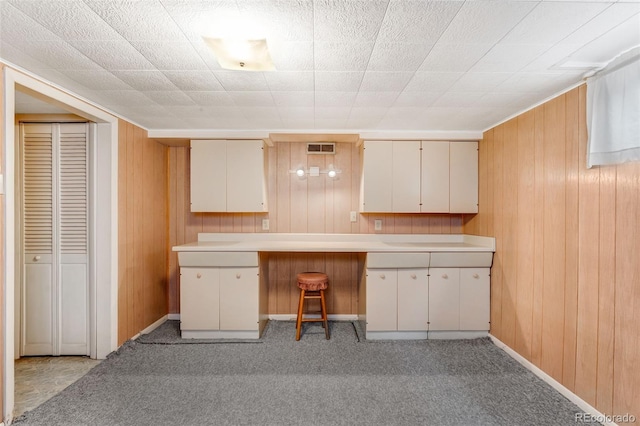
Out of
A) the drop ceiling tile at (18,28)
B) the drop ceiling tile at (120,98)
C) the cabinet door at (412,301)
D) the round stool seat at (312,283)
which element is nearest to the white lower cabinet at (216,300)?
the round stool seat at (312,283)

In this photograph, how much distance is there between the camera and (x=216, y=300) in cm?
292

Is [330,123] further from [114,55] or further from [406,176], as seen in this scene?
[114,55]

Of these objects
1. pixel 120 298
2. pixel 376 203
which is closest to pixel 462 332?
pixel 376 203

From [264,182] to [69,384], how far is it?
2.36m

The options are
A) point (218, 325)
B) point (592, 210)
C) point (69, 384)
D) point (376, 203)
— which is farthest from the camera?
point (376, 203)

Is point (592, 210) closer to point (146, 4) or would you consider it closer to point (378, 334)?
point (378, 334)

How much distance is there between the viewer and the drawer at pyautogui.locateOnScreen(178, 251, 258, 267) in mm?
2895

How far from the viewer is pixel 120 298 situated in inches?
106

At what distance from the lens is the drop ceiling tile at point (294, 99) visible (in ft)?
7.27

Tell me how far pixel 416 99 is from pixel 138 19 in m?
1.89

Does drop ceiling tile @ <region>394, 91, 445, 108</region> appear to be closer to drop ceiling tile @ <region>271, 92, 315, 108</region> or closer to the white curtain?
drop ceiling tile @ <region>271, 92, 315, 108</region>

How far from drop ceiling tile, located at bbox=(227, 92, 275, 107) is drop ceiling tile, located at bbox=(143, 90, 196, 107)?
383 mm

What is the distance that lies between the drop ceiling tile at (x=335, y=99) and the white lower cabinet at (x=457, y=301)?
6.07 ft

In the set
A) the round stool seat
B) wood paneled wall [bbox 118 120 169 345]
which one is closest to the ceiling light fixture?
wood paneled wall [bbox 118 120 169 345]
